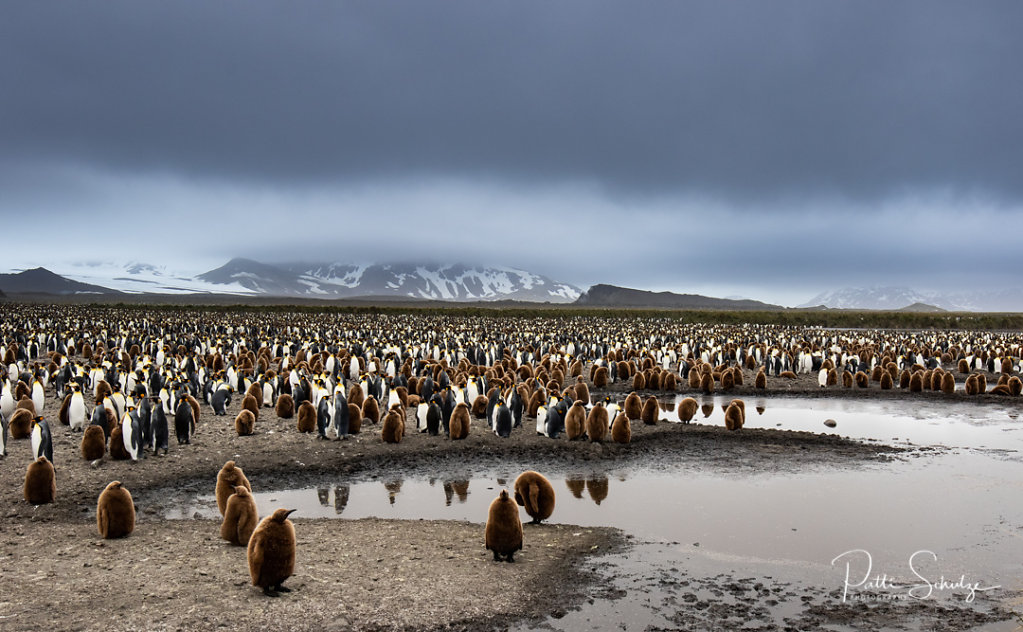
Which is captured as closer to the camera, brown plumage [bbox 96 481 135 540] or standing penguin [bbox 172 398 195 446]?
brown plumage [bbox 96 481 135 540]

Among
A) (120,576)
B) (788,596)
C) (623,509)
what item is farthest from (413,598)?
(623,509)

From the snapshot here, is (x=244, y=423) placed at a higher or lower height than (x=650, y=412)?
lower

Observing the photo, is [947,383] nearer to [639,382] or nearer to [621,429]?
[639,382]

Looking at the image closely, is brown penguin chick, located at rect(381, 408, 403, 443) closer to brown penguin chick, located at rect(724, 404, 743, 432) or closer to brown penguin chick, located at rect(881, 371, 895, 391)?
brown penguin chick, located at rect(724, 404, 743, 432)

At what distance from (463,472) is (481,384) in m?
4.77

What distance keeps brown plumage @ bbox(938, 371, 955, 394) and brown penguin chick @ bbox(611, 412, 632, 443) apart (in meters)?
13.1

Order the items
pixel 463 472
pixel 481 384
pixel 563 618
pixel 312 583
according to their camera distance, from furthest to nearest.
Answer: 1. pixel 481 384
2. pixel 463 472
3. pixel 312 583
4. pixel 563 618

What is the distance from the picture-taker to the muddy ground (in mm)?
5738

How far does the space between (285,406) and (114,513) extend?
693cm

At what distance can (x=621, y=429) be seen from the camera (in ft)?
41.7

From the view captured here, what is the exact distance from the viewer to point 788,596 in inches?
254

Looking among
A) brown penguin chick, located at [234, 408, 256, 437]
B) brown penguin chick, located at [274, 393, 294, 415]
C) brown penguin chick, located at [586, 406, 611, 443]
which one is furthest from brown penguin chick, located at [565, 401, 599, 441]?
brown penguin chick, located at [234, 408, 256, 437]

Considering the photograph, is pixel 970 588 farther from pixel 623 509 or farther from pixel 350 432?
pixel 350 432

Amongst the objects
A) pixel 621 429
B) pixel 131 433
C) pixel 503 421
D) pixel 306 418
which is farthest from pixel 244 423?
pixel 621 429
